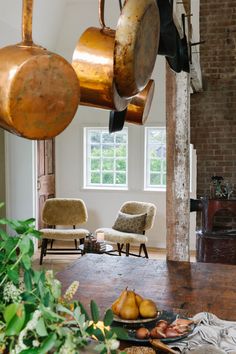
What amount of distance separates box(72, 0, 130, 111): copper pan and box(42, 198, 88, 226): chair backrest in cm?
476

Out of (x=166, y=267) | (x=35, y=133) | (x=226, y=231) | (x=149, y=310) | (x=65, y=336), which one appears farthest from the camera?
(x=226, y=231)

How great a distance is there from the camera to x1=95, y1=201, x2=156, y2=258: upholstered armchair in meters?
5.28

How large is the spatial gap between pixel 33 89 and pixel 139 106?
2.61 feet

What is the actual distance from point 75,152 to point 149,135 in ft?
3.98

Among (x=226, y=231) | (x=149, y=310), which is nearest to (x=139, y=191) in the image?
(x=226, y=231)

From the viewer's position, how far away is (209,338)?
4.25 feet

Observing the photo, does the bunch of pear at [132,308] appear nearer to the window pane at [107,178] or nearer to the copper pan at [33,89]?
the copper pan at [33,89]

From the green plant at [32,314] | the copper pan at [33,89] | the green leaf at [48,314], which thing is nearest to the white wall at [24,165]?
the copper pan at [33,89]

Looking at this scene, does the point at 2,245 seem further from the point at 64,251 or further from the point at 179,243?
the point at 64,251

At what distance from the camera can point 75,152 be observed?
6.55 m

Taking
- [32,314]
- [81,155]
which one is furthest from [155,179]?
[32,314]

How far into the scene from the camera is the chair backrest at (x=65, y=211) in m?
5.88

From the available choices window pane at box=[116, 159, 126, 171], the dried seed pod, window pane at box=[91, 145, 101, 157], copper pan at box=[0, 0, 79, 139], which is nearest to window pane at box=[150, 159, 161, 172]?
window pane at box=[116, 159, 126, 171]

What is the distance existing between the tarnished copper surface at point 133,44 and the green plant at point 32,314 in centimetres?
53
